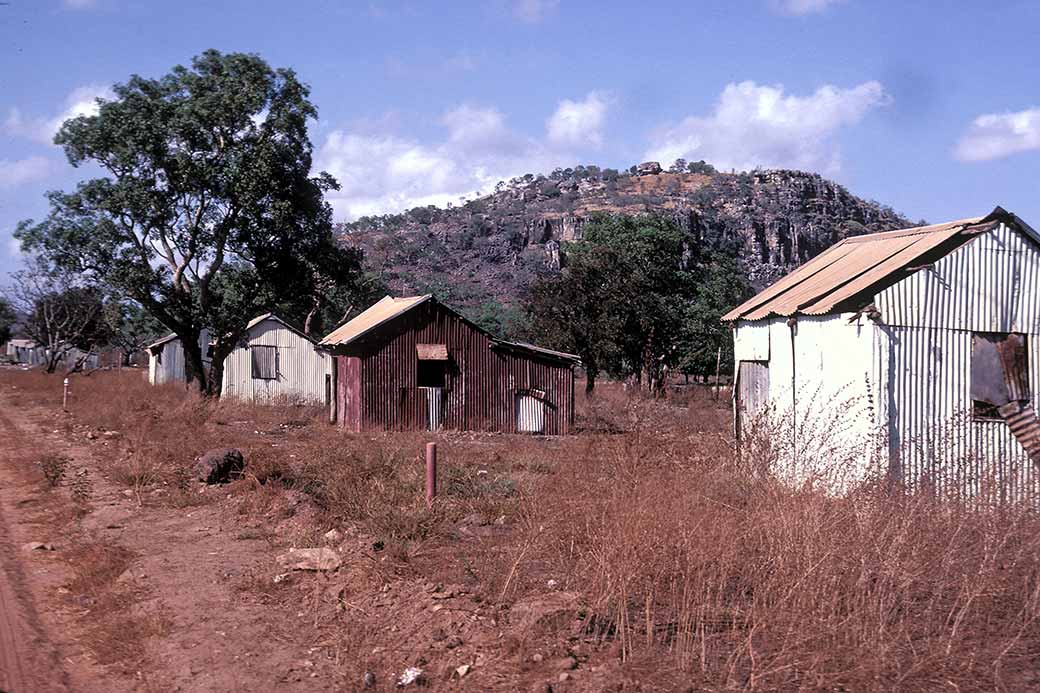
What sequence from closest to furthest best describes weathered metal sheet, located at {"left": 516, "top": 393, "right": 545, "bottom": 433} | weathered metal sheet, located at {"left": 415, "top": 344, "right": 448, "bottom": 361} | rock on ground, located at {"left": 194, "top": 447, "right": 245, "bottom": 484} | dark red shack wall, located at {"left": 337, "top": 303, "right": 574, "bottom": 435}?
rock on ground, located at {"left": 194, "top": 447, "right": 245, "bottom": 484}, dark red shack wall, located at {"left": 337, "top": 303, "right": 574, "bottom": 435}, weathered metal sheet, located at {"left": 415, "top": 344, "right": 448, "bottom": 361}, weathered metal sheet, located at {"left": 516, "top": 393, "right": 545, "bottom": 433}

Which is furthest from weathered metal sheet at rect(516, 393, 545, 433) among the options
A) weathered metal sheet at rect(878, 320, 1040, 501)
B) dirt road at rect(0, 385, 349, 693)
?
weathered metal sheet at rect(878, 320, 1040, 501)

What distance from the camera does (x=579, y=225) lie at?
91.7 m

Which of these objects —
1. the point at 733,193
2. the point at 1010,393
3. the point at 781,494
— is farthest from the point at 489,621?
the point at 733,193

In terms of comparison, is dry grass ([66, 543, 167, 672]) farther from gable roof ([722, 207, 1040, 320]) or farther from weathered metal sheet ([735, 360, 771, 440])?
weathered metal sheet ([735, 360, 771, 440])

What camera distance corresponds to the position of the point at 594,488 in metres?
8.45

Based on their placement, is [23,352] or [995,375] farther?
[23,352]

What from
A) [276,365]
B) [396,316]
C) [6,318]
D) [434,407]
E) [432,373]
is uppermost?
[6,318]

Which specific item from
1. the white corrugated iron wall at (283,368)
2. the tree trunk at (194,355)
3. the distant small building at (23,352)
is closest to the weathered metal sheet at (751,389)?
the tree trunk at (194,355)

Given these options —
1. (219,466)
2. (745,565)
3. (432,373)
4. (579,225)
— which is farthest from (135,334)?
(745,565)

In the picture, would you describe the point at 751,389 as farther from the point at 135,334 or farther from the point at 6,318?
the point at 6,318

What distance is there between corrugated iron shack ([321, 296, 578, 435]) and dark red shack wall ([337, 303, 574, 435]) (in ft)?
0.09

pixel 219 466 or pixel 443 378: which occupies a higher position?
pixel 443 378

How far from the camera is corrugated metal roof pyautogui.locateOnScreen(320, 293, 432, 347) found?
2683 centimetres

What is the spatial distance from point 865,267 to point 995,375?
2.45 metres
